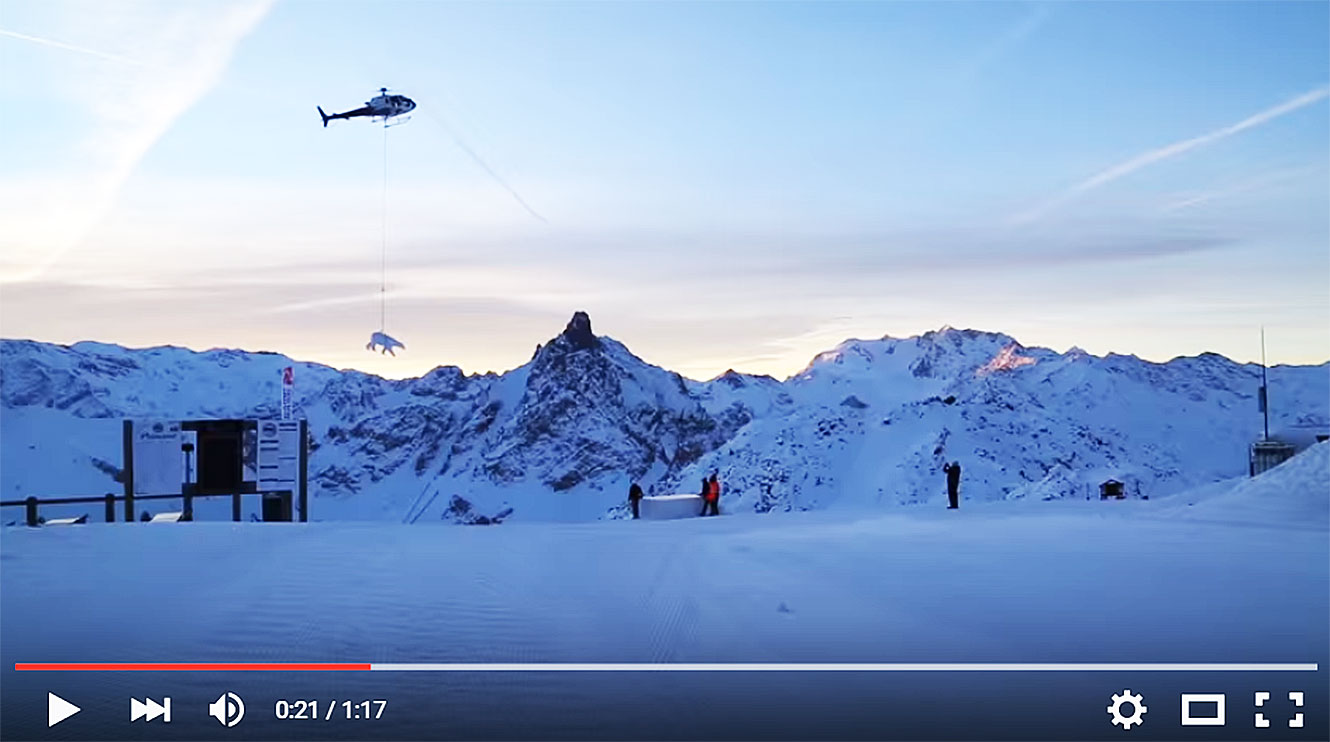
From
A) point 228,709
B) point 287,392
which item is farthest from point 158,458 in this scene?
point 228,709

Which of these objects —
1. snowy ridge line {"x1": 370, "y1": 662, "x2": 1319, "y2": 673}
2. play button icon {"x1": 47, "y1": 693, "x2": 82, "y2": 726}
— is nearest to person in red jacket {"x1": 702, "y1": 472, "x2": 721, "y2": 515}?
snowy ridge line {"x1": 370, "y1": 662, "x2": 1319, "y2": 673}

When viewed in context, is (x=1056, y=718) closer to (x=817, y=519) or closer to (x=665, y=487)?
(x=817, y=519)

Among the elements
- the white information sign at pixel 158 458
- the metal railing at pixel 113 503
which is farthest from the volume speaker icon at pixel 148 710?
the white information sign at pixel 158 458

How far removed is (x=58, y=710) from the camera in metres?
6.82

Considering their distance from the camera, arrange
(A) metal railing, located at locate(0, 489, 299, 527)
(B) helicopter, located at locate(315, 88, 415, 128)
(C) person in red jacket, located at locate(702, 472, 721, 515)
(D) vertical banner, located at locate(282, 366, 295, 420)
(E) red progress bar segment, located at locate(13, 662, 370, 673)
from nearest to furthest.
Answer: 1. (E) red progress bar segment, located at locate(13, 662, 370, 673)
2. (A) metal railing, located at locate(0, 489, 299, 527)
3. (D) vertical banner, located at locate(282, 366, 295, 420)
4. (C) person in red jacket, located at locate(702, 472, 721, 515)
5. (B) helicopter, located at locate(315, 88, 415, 128)

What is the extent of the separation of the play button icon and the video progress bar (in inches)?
28.9

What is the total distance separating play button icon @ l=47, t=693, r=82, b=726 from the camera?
264 inches

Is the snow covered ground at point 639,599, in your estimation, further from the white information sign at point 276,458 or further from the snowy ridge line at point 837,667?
the white information sign at point 276,458

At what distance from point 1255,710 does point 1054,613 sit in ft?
9.87

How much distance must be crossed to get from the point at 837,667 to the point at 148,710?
13.5ft

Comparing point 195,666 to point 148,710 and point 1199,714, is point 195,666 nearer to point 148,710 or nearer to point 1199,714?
point 148,710

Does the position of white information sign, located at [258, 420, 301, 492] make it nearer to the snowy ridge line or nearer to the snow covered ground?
the snow covered ground

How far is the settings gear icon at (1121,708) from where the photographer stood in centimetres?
676

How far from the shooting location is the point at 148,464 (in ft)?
83.9
